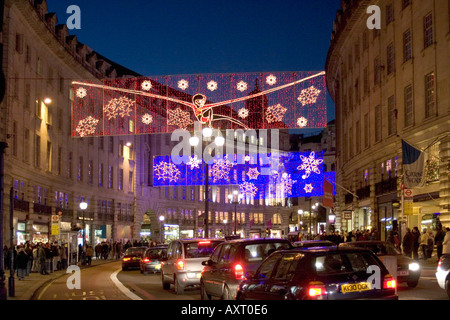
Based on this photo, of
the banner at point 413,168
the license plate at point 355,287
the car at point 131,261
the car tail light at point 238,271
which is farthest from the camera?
the car at point 131,261

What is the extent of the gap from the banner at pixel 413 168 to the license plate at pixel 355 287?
2052 cm

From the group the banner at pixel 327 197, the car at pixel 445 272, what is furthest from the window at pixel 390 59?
the car at pixel 445 272

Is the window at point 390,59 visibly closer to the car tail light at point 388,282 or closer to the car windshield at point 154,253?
the car windshield at point 154,253

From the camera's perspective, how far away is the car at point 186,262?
65.9ft

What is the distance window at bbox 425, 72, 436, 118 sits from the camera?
33406mm

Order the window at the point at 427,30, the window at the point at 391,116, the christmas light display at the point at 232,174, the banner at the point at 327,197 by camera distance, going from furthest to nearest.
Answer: the christmas light display at the point at 232,174, the banner at the point at 327,197, the window at the point at 391,116, the window at the point at 427,30

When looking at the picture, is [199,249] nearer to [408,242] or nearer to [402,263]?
[402,263]

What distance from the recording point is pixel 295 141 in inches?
5527

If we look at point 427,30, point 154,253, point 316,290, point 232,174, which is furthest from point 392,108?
point 232,174

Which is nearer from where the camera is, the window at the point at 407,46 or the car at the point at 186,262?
the car at the point at 186,262
